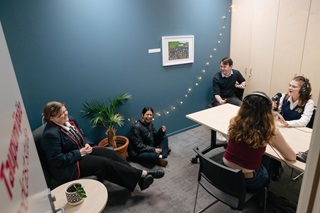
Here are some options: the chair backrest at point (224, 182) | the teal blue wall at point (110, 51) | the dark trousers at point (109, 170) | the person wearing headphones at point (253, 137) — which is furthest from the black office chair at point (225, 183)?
the teal blue wall at point (110, 51)

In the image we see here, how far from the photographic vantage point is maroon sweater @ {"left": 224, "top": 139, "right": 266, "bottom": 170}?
1.54 metres

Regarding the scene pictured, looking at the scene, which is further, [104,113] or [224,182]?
[104,113]

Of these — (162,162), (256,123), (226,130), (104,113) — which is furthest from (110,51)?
(256,123)

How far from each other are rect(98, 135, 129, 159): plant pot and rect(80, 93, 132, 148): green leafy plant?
0.32 ft

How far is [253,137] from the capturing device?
1476mm

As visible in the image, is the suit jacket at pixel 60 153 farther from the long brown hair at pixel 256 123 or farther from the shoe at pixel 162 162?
the long brown hair at pixel 256 123

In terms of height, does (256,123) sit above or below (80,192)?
above

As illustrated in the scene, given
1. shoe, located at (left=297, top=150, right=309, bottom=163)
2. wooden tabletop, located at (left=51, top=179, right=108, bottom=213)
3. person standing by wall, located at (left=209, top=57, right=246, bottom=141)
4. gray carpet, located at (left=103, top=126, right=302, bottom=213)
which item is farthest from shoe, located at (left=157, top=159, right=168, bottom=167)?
shoe, located at (left=297, top=150, right=309, bottom=163)

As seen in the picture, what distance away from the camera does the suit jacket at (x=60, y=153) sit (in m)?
1.83

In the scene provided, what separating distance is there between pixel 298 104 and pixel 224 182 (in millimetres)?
1339

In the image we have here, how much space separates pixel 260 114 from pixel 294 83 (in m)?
1.04

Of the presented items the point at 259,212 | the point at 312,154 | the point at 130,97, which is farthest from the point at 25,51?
the point at 259,212

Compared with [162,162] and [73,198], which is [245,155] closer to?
[73,198]

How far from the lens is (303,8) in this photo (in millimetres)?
2826
